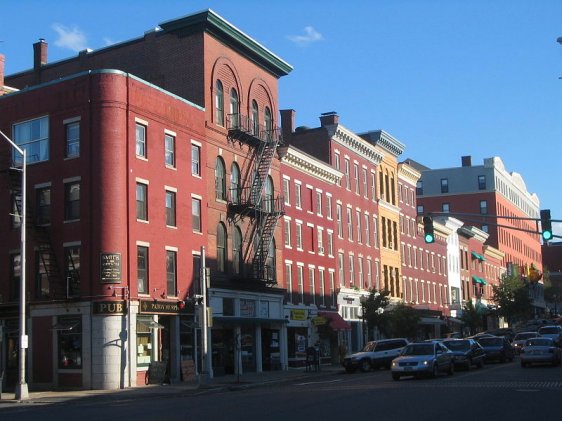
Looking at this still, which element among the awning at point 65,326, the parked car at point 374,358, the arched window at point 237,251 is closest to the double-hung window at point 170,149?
the arched window at point 237,251

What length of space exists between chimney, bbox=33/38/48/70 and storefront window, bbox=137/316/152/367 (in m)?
23.9

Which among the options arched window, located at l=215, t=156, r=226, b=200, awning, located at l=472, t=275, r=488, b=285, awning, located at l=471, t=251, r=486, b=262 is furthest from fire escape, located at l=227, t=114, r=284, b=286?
awning, located at l=472, t=275, r=488, b=285

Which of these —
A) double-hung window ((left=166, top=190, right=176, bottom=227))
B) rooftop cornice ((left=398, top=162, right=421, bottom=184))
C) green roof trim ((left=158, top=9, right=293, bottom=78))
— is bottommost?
double-hung window ((left=166, top=190, right=176, bottom=227))

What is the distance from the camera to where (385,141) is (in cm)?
6969

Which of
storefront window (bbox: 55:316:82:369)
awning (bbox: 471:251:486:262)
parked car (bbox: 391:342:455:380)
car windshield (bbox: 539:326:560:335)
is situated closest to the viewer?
parked car (bbox: 391:342:455:380)

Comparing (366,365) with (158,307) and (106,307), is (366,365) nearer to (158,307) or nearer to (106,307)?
(158,307)

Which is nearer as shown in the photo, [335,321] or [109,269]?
[109,269]

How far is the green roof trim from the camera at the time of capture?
43.2m

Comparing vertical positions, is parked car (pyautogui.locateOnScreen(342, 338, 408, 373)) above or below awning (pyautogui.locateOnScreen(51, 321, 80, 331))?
below

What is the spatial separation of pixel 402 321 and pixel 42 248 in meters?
30.3

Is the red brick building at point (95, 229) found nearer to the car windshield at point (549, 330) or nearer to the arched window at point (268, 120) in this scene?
the arched window at point (268, 120)

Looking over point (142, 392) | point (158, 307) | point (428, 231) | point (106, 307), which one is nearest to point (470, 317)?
point (158, 307)

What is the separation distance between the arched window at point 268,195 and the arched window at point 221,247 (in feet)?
14.8

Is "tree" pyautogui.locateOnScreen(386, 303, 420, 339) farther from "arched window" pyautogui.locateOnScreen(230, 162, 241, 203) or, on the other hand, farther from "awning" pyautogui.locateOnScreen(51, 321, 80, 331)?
"awning" pyautogui.locateOnScreen(51, 321, 80, 331)
